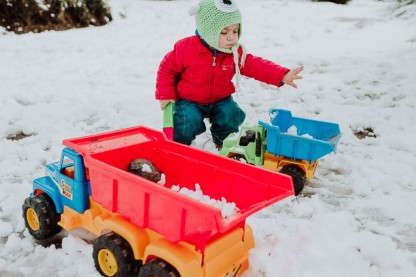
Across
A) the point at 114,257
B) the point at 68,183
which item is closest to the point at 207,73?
the point at 68,183

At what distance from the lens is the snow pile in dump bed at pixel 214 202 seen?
5.96ft

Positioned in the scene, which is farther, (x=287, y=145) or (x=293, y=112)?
(x=293, y=112)

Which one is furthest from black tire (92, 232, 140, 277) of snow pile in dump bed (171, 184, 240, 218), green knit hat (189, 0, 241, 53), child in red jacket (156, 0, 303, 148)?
green knit hat (189, 0, 241, 53)

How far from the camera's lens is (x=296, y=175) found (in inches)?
97.0

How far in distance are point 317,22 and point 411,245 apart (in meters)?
7.62

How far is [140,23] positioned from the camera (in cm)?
834

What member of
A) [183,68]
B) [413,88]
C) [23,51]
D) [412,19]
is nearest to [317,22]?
[412,19]

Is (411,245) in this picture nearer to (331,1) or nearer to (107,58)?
(107,58)

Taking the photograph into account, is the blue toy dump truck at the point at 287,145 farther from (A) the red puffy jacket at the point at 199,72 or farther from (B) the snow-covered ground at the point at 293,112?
(A) the red puffy jacket at the point at 199,72

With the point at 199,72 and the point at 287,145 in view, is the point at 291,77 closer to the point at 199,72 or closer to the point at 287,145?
the point at 287,145

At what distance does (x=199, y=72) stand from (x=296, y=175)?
1016 mm

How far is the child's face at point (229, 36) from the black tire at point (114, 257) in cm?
153

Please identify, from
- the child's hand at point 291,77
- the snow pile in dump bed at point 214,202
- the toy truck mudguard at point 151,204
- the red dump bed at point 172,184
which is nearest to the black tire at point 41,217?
the toy truck mudguard at point 151,204

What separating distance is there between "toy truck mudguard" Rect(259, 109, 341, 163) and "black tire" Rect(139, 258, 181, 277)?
4.19 feet
